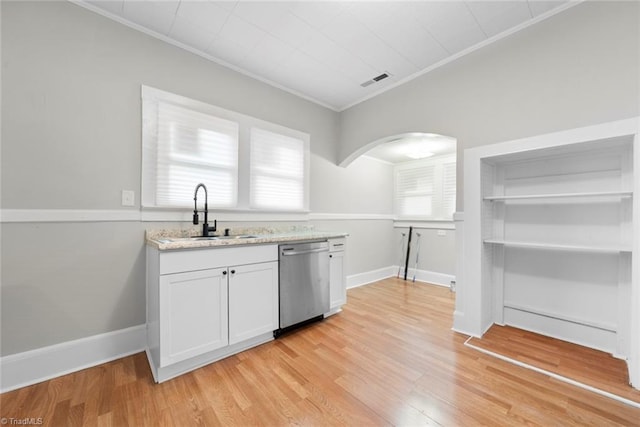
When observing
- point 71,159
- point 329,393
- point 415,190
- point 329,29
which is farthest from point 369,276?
point 71,159

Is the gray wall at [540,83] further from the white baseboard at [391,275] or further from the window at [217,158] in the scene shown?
the white baseboard at [391,275]

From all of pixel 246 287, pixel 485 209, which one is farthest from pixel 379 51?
pixel 246 287

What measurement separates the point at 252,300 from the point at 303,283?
586 mm

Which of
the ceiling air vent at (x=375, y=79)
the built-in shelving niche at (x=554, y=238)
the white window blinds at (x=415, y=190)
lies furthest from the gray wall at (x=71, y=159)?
the white window blinds at (x=415, y=190)

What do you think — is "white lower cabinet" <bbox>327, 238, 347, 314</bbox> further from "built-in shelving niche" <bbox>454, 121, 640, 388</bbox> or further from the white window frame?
"built-in shelving niche" <bbox>454, 121, 640, 388</bbox>

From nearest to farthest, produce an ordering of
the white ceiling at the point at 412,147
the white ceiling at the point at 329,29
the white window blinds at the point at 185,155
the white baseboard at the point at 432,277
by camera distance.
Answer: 1. the white ceiling at the point at 329,29
2. the white window blinds at the point at 185,155
3. the white ceiling at the point at 412,147
4. the white baseboard at the point at 432,277

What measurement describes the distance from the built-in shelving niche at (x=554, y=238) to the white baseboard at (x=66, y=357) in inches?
125

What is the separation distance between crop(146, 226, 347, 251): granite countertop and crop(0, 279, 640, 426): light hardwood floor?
0.99m

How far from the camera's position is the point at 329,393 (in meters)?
1.69

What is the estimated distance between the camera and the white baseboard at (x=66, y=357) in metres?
1.72

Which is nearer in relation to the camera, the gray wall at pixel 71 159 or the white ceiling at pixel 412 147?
the gray wall at pixel 71 159

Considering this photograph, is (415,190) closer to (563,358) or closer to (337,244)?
(337,244)

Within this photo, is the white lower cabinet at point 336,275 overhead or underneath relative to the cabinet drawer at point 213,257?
underneath

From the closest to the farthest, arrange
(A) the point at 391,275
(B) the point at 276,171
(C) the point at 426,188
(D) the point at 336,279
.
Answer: (D) the point at 336,279
(B) the point at 276,171
(C) the point at 426,188
(A) the point at 391,275
